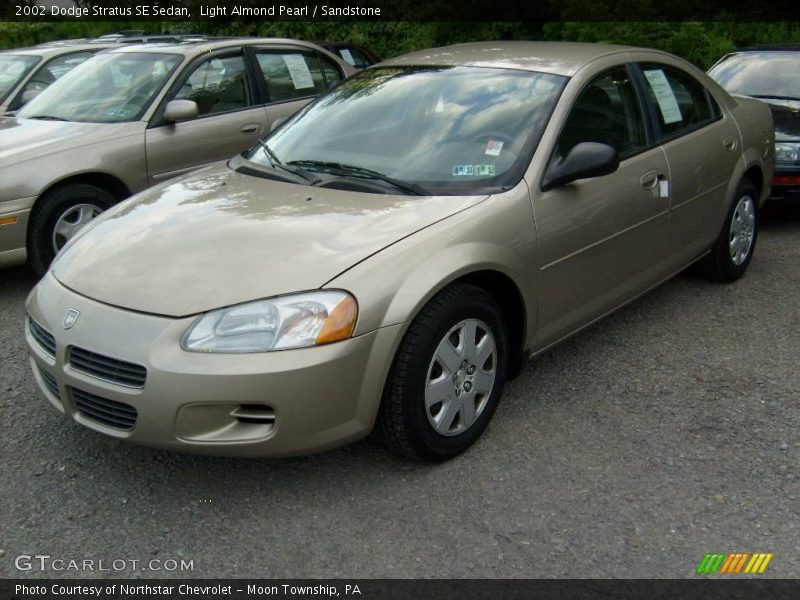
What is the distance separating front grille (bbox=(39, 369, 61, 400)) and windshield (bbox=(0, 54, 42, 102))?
5904mm

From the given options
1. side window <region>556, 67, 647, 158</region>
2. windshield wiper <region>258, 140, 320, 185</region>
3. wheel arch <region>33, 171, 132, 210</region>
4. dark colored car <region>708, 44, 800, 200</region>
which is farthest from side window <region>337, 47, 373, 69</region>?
side window <region>556, 67, 647, 158</region>

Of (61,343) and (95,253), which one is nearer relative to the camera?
(61,343)

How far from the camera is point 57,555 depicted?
2.85 meters

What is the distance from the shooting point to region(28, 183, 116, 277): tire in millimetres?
5391

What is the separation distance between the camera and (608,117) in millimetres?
4211

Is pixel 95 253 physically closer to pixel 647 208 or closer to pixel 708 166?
pixel 647 208

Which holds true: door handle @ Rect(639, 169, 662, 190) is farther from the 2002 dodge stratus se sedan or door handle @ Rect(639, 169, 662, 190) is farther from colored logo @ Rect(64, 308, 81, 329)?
colored logo @ Rect(64, 308, 81, 329)

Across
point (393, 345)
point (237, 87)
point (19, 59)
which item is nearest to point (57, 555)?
point (393, 345)

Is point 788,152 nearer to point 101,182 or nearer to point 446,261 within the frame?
point 446,261

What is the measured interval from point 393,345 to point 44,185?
3352 mm

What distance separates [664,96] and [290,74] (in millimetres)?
3424

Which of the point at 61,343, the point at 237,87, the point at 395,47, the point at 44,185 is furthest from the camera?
the point at 395,47

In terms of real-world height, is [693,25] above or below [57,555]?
above

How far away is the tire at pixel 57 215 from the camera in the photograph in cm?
539
